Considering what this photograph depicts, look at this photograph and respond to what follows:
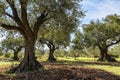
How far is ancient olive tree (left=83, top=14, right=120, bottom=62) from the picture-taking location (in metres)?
60.1

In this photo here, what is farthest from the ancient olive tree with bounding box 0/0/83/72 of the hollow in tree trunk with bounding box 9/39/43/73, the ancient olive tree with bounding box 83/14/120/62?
the ancient olive tree with bounding box 83/14/120/62

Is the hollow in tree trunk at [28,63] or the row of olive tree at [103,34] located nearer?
the hollow in tree trunk at [28,63]

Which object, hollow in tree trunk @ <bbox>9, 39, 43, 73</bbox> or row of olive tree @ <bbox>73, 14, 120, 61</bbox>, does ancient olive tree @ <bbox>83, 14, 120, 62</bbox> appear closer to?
row of olive tree @ <bbox>73, 14, 120, 61</bbox>

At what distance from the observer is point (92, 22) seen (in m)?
65.4

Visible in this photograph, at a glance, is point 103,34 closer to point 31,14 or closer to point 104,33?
point 104,33

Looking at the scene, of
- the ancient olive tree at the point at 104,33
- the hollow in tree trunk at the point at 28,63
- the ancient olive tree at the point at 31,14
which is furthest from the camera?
the ancient olive tree at the point at 104,33

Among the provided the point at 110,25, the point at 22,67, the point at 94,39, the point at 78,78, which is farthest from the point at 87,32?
the point at 78,78

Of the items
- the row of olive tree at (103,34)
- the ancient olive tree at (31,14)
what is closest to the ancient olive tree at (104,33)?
the row of olive tree at (103,34)

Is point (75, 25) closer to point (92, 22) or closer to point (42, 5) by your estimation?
point (42, 5)

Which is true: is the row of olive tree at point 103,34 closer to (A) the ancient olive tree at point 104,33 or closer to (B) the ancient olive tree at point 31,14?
(A) the ancient olive tree at point 104,33

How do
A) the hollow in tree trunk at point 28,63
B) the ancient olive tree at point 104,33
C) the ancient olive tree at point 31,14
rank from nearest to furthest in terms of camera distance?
the ancient olive tree at point 31,14 < the hollow in tree trunk at point 28,63 < the ancient olive tree at point 104,33

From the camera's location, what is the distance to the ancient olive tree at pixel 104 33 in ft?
197

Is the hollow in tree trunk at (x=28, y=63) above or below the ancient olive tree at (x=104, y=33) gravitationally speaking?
below

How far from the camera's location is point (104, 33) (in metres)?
62.1
